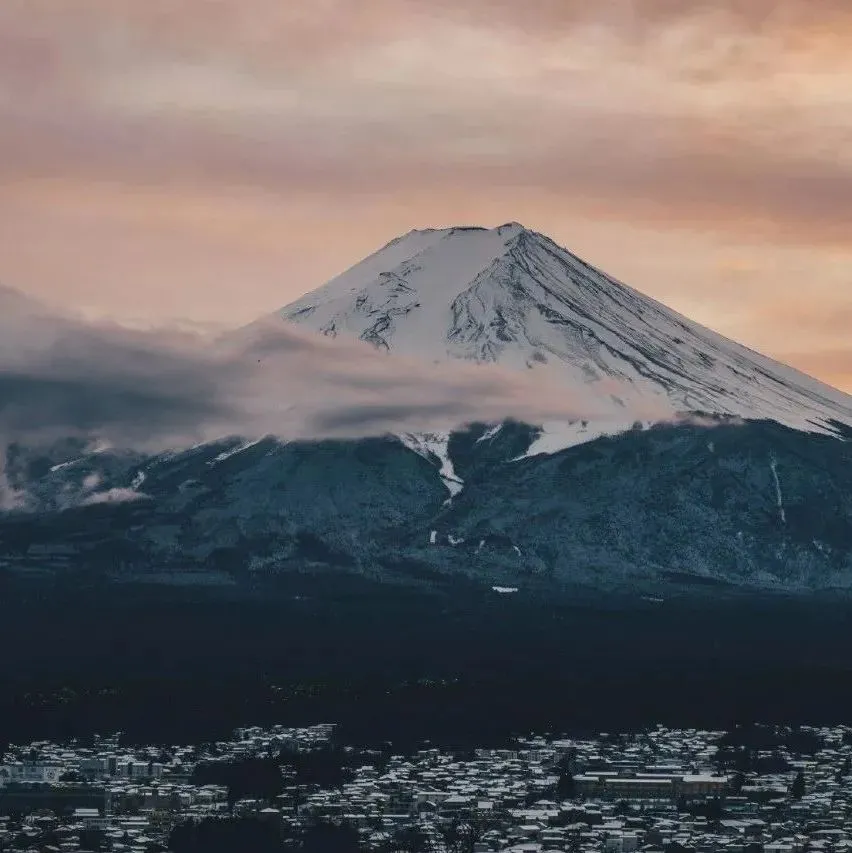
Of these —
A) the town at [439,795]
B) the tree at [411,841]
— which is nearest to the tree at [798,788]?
the town at [439,795]

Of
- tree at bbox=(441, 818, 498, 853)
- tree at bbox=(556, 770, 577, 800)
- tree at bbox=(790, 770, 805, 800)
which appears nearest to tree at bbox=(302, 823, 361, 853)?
tree at bbox=(441, 818, 498, 853)

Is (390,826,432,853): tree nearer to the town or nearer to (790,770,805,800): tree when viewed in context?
the town

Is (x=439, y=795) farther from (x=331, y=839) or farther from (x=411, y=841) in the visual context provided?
(x=411, y=841)

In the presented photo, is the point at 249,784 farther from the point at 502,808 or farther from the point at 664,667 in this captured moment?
the point at 664,667

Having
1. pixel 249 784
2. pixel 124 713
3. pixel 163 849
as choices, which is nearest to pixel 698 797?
pixel 249 784

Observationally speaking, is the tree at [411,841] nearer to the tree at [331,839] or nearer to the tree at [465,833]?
the tree at [465,833]

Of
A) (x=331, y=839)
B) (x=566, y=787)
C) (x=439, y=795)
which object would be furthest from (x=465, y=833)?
(x=566, y=787)
